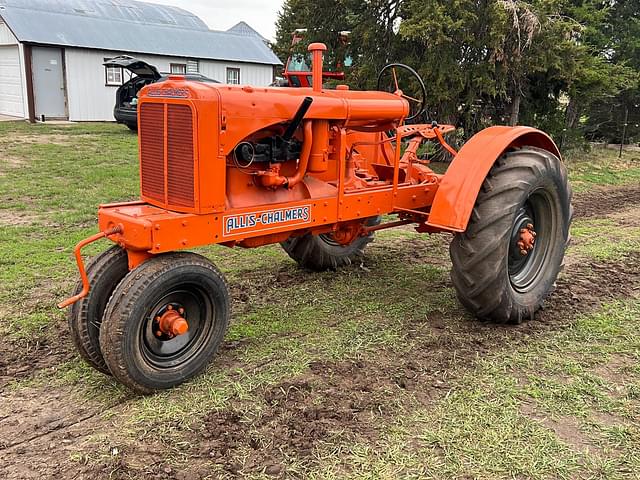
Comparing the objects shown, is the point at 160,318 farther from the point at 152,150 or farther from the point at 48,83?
the point at 48,83

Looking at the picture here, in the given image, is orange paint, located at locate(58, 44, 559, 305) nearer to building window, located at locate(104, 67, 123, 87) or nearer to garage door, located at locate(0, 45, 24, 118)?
building window, located at locate(104, 67, 123, 87)

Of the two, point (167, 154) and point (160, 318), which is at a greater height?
point (167, 154)

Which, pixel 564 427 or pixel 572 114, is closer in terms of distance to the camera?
pixel 564 427

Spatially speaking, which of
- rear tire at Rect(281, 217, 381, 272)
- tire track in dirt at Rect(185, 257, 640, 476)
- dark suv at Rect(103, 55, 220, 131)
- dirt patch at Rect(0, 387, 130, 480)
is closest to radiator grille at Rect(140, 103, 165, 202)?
dirt patch at Rect(0, 387, 130, 480)

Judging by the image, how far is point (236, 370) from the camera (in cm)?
374

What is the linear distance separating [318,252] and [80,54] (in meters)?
16.8

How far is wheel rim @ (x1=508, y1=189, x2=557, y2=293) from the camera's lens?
4.63 meters

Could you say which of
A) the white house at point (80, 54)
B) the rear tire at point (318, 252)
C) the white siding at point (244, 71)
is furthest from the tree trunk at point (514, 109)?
the white house at point (80, 54)

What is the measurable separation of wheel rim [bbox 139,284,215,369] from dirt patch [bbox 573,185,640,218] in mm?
6632

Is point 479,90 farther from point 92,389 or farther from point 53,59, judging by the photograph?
point 53,59

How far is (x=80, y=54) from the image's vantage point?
1941 cm

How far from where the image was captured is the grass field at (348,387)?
290 centimetres

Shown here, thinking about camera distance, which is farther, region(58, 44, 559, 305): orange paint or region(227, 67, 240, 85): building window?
region(227, 67, 240, 85): building window

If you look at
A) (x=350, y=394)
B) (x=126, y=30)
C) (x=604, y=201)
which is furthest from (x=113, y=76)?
(x=350, y=394)
